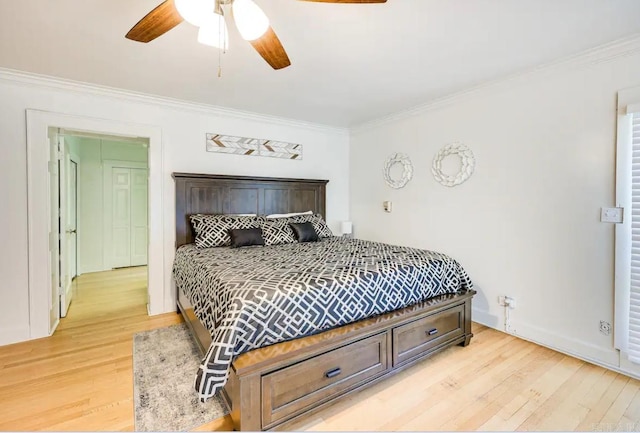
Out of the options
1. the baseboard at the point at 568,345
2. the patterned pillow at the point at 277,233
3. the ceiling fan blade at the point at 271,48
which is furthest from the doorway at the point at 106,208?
the baseboard at the point at 568,345

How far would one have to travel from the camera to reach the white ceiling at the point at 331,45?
187 centimetres

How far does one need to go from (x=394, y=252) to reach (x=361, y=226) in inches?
75.1

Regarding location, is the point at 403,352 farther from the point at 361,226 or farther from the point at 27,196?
the point at 27,196

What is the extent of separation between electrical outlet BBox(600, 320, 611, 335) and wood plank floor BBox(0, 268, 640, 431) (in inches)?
11.4

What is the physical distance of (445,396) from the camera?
199 centimetres

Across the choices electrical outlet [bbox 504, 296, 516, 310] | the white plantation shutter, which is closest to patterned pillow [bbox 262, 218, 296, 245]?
electrical outlet [bbox 504, 296, 516, 310]

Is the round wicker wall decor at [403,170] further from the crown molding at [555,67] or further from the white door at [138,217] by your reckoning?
the white door at [138,217]

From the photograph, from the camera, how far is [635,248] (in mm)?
2191

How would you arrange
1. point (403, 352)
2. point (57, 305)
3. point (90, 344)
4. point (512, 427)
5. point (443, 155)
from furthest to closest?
point (443, 155), point (57, 305), point (90, 344), point (403, 352), point (512, 427)

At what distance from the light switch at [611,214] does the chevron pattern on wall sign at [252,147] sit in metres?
3.45

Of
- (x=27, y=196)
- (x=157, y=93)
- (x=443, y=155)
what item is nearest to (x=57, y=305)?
(x=27, y=196)

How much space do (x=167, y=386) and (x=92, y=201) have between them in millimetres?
4688

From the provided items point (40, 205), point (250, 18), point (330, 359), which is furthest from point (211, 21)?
point (40, 205)

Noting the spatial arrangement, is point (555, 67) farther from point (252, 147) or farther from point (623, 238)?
point (252, 147)
